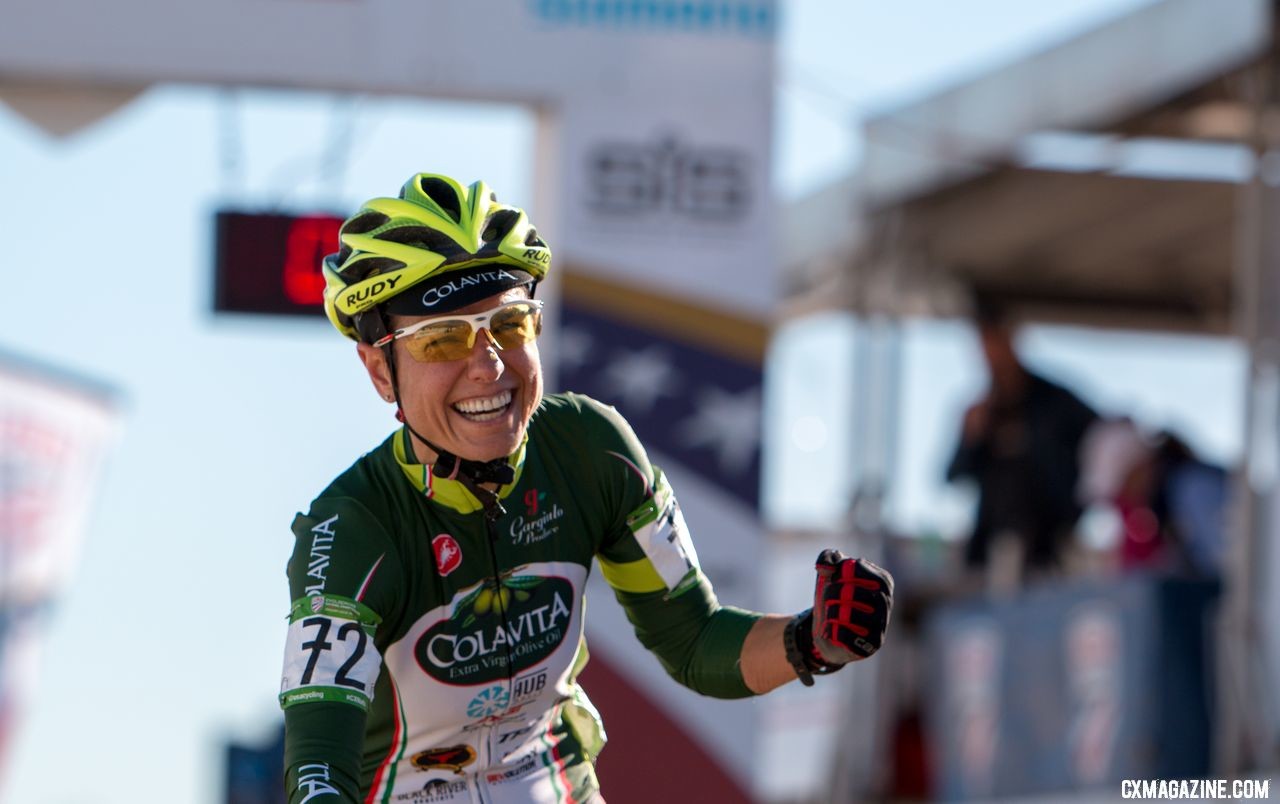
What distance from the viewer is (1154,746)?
8.78m

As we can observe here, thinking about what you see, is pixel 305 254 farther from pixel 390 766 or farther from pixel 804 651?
pixel 804 651

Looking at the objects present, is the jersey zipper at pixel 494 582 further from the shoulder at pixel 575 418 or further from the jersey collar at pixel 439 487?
the shoulder at pixel 575 418

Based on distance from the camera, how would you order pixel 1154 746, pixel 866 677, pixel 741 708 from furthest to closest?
pixel 866 677 < pixel 741 708 < pixel 1154 746

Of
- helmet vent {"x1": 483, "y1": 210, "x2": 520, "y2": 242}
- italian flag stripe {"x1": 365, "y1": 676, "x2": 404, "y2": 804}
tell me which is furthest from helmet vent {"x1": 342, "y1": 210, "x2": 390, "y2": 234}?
italian flag stripe {"x1": 365, "y1": 676, "x2": 404, "y2": 804}

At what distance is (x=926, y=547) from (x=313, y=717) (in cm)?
935

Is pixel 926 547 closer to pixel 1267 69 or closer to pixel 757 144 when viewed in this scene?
pixel 757 144

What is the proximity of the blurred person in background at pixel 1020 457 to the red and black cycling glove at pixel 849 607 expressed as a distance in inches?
262

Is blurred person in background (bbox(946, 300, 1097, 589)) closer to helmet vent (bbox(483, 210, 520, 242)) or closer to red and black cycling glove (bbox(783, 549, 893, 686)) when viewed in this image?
helmet vent (bbox(483, 210, 520, 242))

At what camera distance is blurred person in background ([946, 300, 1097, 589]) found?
1004 cm

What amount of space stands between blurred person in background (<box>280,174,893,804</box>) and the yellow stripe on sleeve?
0.07m

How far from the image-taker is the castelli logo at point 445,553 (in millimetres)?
3668

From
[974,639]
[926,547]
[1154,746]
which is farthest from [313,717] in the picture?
[926,547]

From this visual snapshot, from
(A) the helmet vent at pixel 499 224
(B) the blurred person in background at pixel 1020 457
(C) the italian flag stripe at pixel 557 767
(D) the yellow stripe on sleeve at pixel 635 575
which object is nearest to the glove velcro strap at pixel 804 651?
(D) the yellow stripe on sleeve at pixel 635 575

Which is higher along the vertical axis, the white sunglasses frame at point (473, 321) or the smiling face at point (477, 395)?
the white sunglasses frame at point (473, 321)
